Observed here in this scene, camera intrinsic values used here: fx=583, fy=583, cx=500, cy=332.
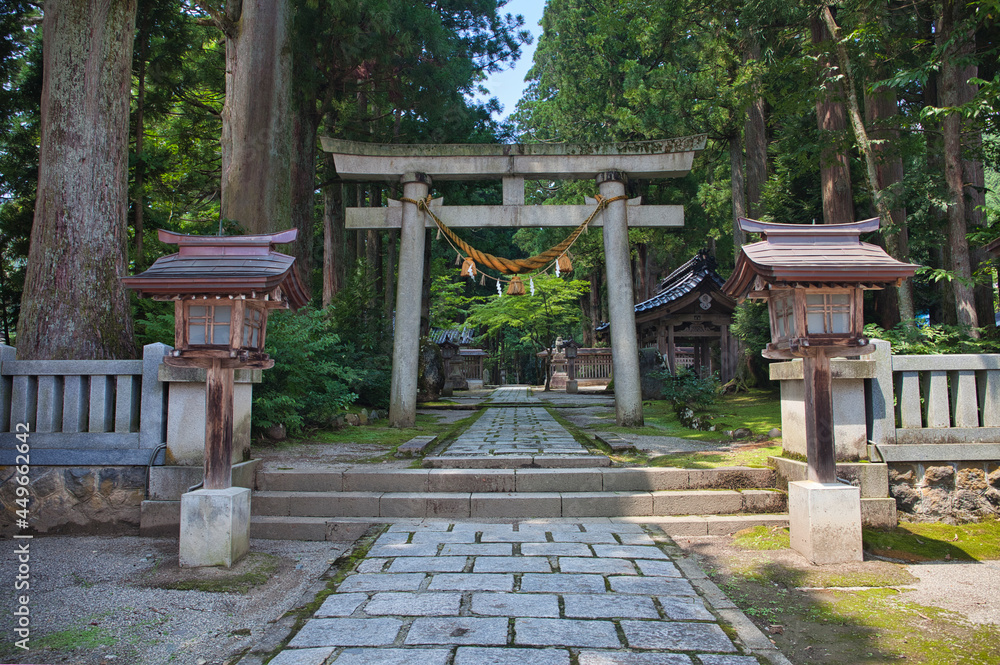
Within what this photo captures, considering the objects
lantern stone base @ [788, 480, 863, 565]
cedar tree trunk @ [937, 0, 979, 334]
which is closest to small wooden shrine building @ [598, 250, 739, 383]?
cedar tree trunk @ [937, 0, 979, 334]

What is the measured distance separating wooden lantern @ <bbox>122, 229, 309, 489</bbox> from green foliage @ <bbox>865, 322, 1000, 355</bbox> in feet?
22.3

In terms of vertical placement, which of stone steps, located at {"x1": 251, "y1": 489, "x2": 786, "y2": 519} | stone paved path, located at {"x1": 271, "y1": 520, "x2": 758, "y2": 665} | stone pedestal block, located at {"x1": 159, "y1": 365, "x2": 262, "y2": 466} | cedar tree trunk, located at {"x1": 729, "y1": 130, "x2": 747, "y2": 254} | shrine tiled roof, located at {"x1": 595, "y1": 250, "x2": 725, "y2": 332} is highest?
cedar tree trunk, located at {"x1": 729, "y1": 130, "x2": 747, "y2": 254}

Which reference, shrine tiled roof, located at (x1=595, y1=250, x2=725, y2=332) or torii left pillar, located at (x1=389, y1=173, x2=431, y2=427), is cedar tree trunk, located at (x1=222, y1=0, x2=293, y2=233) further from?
shrine tiled roof, located at (x1=595, y1=250, x2=725, y2=332)

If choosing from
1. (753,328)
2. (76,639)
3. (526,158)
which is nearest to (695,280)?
(753,328)

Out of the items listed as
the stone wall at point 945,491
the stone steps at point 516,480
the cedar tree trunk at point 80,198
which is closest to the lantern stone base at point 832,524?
the stone wall at point 945,491

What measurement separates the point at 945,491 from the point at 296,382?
7.38 metres

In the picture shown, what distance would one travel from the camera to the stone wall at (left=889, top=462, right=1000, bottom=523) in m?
5.23

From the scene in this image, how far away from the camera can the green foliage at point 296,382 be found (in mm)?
7375

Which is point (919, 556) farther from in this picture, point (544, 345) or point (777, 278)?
point (544, 345)

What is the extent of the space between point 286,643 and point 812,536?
3.68m

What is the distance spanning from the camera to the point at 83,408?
17.8 ft

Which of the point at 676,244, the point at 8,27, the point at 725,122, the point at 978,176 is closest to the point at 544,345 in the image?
the point at 676,244

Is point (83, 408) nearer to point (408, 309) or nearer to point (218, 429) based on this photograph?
point (218, 429)

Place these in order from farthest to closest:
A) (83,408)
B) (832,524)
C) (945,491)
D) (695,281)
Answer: (695,281) < (83,408) < (945,491) < (832,524)
